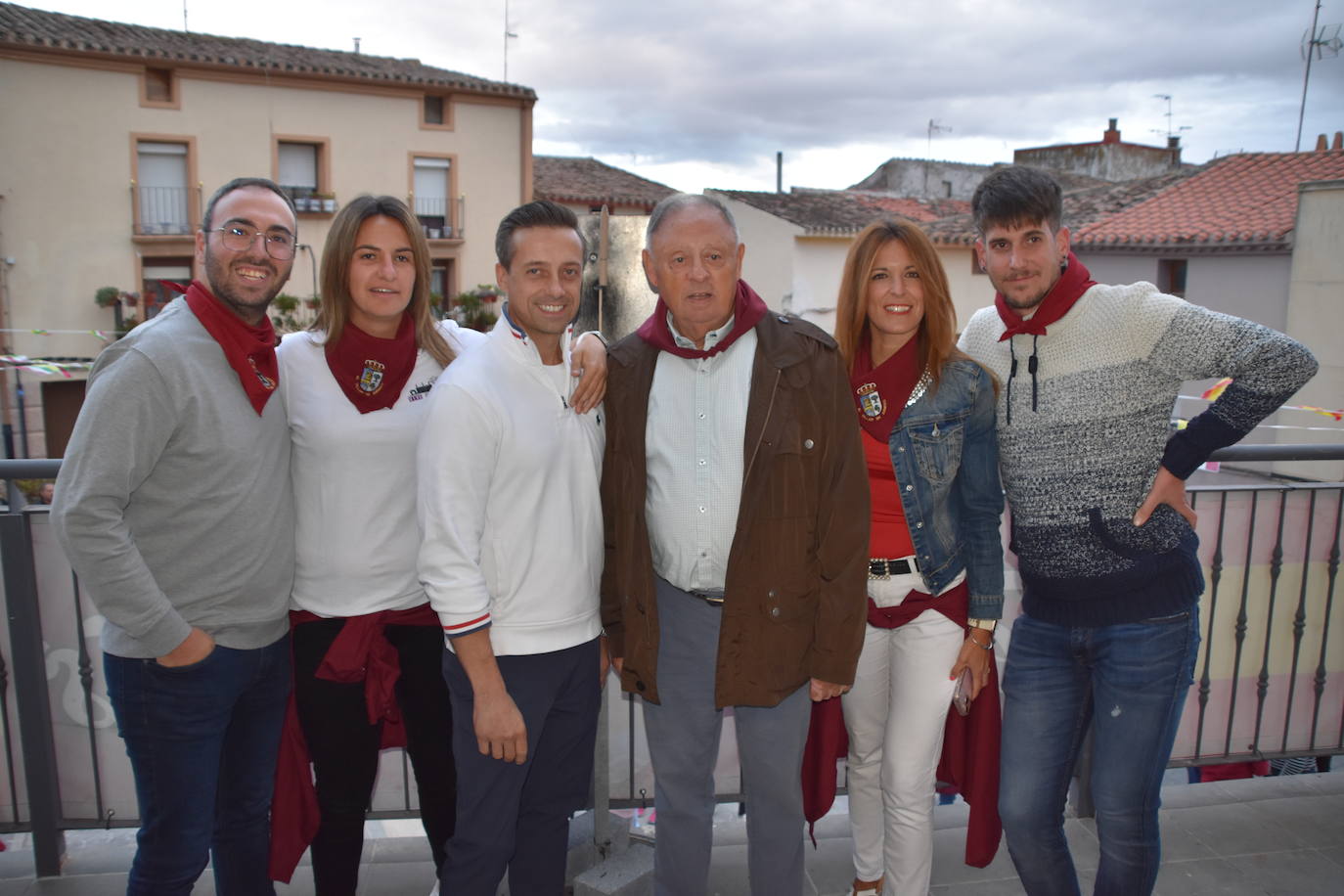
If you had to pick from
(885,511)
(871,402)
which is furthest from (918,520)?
(871,402)

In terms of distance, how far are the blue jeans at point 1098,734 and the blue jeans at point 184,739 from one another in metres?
1.91

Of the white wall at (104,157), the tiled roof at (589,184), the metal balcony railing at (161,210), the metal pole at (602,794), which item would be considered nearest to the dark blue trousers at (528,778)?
the metal pole at (602,794)

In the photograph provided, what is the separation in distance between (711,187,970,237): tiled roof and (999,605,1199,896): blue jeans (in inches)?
896

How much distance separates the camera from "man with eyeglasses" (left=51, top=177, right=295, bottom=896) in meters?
1.97

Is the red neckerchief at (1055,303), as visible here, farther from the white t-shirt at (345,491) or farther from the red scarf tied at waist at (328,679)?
the red scarf tied at waist at (328,679)

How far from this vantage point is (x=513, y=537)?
2213 millimetres

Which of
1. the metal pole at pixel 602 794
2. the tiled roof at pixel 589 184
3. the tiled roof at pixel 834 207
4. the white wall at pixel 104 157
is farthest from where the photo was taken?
the tiled roof at pixel 589 184

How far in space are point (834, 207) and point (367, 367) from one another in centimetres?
2638

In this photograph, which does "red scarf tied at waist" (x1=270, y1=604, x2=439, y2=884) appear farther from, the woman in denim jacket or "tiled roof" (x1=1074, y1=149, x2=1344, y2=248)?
"tiled roof" (x1=1074, y1=149, x2=1344, y2=248)

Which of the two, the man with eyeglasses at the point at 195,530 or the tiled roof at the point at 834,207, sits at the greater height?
the tiled roof at the point at 834,207

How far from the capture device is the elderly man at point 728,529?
225 centimetres

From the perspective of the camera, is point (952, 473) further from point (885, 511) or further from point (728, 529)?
point (728, 529)

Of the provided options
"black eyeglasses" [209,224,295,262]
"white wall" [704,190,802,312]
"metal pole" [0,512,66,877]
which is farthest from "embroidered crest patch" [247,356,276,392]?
"white wall" [704,190,802,312]

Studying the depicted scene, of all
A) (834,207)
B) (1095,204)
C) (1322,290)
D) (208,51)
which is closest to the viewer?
(1322,290)
